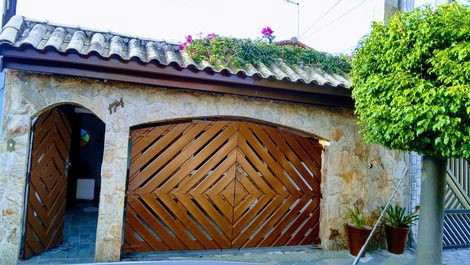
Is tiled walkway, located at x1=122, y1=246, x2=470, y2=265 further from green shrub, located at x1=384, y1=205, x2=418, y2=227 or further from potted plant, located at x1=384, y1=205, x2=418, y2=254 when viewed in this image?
green shrub, located at x1=384, y1=205, x2=418, y2=227

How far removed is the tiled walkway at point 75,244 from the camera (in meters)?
4.75

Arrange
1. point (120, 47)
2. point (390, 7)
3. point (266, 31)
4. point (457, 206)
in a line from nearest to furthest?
point (120, 47) → point (266, 31) → point (390, 7) → point (457, 206)

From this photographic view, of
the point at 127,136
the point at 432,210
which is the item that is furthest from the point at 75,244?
the point at 432,210

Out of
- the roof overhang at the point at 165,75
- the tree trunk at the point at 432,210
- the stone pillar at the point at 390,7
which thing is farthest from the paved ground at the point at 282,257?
the stone pillar at the point at 390,7

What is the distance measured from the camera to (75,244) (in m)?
5.57

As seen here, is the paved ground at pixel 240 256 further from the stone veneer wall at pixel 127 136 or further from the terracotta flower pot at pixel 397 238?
the stone veneer wall at pixel 127 136

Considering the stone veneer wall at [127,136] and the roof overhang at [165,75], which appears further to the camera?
the stone veneer wall at [127,136]

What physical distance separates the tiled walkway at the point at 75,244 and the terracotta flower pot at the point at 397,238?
207 inches

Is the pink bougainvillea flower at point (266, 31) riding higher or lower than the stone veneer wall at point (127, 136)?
higher

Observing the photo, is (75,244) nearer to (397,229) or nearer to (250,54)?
(250,54)

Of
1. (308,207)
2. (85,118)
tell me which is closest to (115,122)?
(308,207)

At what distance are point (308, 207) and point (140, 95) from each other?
368cm

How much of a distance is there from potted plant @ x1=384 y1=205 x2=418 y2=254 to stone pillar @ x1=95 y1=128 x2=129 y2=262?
4.84m

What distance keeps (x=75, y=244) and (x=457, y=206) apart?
8175 millimetres
